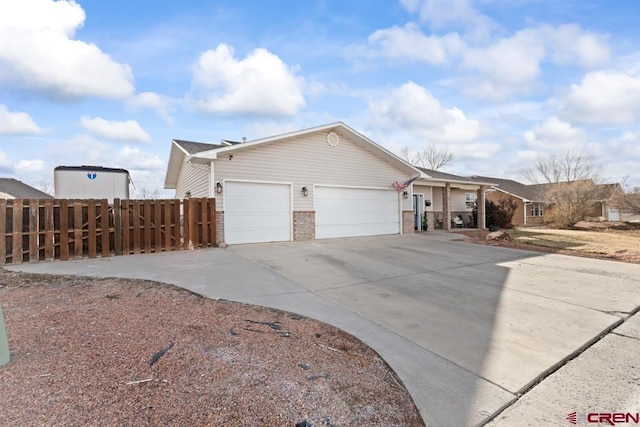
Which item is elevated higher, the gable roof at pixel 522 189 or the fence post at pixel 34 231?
the gable roof at pixel 522 189

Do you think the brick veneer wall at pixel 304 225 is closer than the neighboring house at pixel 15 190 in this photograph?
Yes

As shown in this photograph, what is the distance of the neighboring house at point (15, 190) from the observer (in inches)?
965

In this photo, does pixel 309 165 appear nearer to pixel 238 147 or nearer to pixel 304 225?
pixel 304 225

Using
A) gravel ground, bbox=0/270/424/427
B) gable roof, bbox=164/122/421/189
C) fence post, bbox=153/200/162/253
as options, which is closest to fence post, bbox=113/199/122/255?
fence post, bbox=153/200/162/253

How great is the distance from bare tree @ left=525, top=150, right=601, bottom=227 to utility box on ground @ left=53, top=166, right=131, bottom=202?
95.8 ft

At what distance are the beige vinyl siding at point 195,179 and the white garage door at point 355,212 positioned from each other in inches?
175

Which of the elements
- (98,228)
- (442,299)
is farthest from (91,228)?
(442,299)

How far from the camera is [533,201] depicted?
30.8 meters

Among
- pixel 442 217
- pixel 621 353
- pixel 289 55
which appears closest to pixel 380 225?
pixel 442 217

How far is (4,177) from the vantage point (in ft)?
96.2

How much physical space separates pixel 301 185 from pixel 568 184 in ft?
84.1

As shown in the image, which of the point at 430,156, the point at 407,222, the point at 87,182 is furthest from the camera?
the point at 430,156

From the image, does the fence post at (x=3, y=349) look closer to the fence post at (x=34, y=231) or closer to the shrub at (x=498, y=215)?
the fence post at (x=34, y=231)

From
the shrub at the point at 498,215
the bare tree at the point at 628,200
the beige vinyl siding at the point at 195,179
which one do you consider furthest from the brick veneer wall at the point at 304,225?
the bare tree at the point at 628,200
